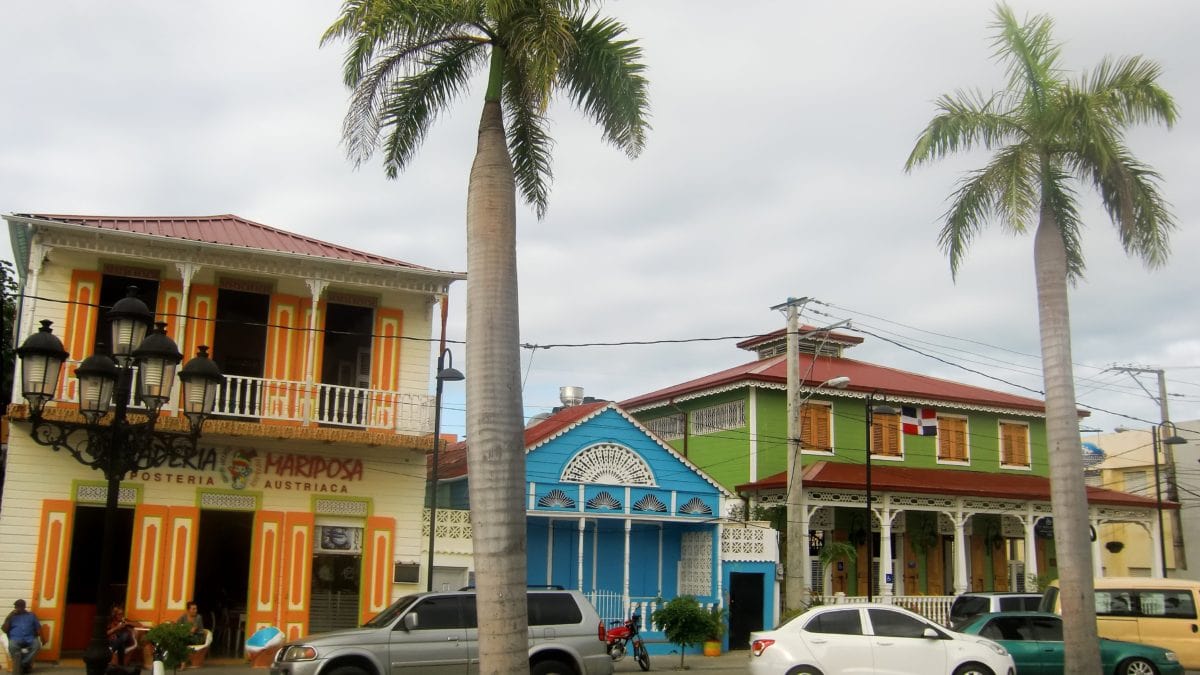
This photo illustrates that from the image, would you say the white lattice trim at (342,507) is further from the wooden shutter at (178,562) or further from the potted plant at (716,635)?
the potted plant at (716,635)

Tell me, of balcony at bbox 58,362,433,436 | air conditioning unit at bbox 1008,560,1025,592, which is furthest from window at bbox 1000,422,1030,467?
balcony at bbox 58,362,433,436

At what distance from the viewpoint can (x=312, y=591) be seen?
69.5 feet

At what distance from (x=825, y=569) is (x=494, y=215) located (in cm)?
2107

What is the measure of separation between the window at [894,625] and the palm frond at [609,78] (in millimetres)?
7801

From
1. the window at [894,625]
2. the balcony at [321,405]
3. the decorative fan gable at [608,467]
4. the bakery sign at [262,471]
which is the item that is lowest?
the window at [894,625]

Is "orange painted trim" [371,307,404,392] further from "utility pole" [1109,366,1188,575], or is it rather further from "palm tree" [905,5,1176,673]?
"utility pole" [1109,366,1188,575]

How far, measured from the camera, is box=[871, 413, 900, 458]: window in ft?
108

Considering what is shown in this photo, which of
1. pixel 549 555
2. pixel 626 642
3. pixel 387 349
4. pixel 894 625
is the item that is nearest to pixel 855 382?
pixel 549 555

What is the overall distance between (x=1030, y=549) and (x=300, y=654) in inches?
980

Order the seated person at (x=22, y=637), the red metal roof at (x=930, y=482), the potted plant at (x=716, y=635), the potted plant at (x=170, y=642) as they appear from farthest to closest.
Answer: the red metal roof at (x=930, y=482) < the potted plant at (x=716, y=635) < the seated person at (x=22, y=637) < the potted plant at (x=170, y=642)

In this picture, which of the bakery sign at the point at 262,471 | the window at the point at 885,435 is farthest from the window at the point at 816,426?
the bakery sign at the point at 262,471

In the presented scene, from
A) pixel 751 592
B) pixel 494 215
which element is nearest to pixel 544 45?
pixel 494 215

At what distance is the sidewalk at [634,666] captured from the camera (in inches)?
733

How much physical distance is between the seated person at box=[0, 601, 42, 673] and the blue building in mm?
9818
